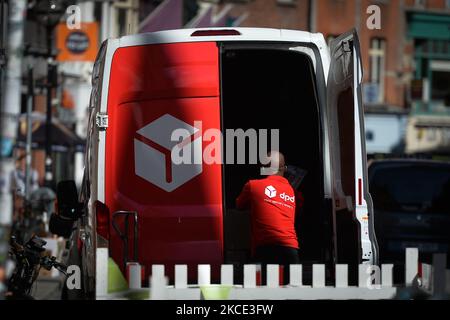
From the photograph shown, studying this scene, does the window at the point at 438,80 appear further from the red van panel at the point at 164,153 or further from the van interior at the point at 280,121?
the red van panel at the point at 164,153

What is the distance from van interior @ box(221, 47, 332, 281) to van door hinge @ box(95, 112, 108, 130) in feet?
2.84

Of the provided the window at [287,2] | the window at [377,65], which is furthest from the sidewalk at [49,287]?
the window at [377,65]

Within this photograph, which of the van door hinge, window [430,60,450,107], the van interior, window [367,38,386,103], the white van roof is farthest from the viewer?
window [430,60,450,107]

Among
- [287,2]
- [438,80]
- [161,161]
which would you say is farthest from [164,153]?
[438,80]

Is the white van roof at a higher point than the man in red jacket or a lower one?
higher

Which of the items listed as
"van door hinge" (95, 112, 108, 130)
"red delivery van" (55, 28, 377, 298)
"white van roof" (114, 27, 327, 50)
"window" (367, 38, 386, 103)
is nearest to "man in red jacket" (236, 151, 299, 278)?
"red delivery van" (55, 28, 377, 298)

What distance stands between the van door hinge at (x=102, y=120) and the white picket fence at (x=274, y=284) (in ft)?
7.38

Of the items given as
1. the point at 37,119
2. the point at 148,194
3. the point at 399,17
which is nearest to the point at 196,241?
the point at 148,194

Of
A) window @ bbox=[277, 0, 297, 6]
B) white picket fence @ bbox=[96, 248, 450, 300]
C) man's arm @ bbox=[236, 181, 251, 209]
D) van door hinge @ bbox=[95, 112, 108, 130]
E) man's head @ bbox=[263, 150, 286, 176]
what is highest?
window @ bbox=[277, 0, 297, 6]

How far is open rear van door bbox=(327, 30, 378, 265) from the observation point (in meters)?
6.61

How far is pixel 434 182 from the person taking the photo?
13156mm

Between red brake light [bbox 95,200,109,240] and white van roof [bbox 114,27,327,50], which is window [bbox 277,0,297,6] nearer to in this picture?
white van roof [bbox 114,27,327,50]

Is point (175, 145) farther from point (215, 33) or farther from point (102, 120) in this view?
point (215, 33)
